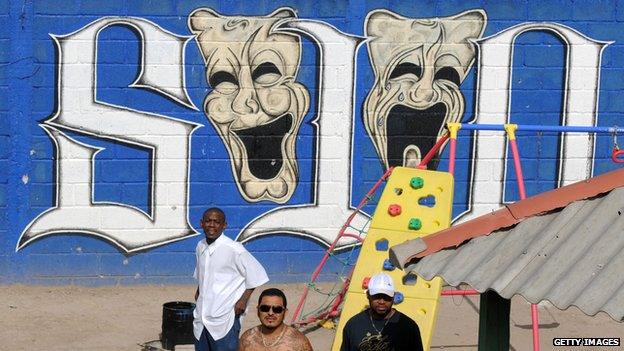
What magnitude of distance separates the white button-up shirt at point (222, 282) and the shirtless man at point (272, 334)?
1291 mm

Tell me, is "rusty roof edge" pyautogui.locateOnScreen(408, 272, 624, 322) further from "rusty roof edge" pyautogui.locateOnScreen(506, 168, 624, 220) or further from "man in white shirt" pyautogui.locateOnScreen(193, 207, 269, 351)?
"man in white shirt" pyautogui.locateOnScreen(193, 207, 269, 351)

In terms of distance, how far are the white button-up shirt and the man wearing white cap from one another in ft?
4.89

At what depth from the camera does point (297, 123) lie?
1116cm

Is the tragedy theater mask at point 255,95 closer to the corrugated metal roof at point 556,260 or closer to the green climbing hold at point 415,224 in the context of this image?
the green climbing hold at point 415,224

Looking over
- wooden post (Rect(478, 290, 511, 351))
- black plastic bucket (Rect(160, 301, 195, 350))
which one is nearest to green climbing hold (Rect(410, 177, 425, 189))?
black plastic bucket (Rect(160, 301, 195, 350))

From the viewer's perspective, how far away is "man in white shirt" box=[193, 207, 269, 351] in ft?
25.2

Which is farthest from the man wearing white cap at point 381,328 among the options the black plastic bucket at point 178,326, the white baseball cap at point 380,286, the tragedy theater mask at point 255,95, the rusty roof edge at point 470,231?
the tragedy theater mask at point 255,95

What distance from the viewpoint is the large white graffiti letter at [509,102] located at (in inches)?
444

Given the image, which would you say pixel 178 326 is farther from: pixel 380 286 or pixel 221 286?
pixel 380 286

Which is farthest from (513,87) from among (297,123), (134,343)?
(134,343)

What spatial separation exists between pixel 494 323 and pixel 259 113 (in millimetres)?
5748

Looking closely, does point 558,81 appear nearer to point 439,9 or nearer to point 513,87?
point 513,87

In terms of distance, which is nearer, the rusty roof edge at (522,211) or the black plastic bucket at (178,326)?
the rusty roof edge at (522,211)

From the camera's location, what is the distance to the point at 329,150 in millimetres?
11234
